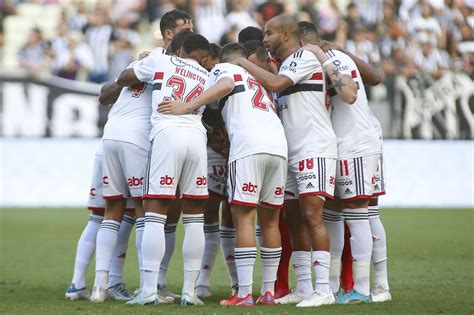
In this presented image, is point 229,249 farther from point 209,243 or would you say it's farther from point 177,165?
point 177,165

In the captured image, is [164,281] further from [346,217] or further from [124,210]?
[346,217]

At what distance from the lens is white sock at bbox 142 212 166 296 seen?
8656mm

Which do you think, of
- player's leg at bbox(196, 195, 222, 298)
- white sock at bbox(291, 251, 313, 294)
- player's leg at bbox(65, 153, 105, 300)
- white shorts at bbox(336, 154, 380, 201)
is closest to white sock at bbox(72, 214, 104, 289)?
player's leg at bbox(65, 153, 105, 300)

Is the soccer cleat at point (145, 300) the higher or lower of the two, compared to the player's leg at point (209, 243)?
lower

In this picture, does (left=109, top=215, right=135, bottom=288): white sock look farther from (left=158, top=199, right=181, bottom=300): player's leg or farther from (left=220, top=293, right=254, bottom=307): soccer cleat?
(left=220, top=293, right=254, bottom=307): soccer cleat

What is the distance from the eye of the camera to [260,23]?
24.9 m

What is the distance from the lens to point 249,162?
342 inches

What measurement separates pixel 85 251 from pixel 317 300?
249 cm

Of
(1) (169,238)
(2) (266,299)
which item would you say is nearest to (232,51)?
(1) (169,238)

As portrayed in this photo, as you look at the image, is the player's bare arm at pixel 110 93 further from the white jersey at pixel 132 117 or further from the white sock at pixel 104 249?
the white sock at pixel 104 249

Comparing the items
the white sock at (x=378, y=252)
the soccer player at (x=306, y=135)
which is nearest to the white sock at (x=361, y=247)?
the white sock at (x=378, y=252)

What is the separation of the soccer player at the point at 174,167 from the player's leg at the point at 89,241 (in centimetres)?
91

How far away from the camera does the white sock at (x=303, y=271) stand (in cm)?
907

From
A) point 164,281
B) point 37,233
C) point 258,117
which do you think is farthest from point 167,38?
point 37,233
